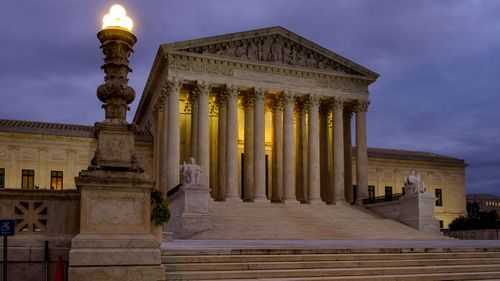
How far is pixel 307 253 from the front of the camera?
15.8 meters

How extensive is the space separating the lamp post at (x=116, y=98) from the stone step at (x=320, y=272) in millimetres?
2940

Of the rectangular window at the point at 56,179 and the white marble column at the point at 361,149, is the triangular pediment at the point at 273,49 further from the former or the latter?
the rectangular window at the point at 56,179

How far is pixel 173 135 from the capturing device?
44062 mm

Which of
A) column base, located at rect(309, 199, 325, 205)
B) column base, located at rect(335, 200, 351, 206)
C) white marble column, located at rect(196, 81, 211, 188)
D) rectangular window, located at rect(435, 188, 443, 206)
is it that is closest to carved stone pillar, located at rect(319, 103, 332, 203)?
column base, located at rect(335, 200, 351, 206)

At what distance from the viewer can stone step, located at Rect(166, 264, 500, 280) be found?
13.7m

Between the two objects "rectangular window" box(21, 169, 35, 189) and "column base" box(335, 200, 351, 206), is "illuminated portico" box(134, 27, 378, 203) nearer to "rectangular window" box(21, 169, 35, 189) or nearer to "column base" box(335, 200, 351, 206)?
"column base" box(335, 200, 351, 206)

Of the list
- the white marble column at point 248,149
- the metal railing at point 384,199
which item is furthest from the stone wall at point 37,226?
the metal railing at point 384,199

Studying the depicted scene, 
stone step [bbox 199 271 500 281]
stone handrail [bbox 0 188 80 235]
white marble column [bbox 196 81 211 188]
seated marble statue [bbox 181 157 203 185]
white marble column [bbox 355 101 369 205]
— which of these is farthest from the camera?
white marble column [bbox 355 101 369 205]

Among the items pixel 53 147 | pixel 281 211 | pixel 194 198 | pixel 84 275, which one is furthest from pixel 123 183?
pixel 53 147

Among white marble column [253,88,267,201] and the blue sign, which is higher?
white marble column [253,88,267,201]

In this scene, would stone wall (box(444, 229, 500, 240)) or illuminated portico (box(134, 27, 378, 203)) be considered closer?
stone wall (box(444, 229, 500, 240))

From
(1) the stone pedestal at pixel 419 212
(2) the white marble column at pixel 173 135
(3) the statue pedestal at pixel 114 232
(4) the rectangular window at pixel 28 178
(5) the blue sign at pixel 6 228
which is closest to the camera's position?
(5) the blue sign at pixel 6 228

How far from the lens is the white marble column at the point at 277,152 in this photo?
1901 inches

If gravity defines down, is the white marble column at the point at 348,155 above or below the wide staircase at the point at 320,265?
above
